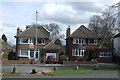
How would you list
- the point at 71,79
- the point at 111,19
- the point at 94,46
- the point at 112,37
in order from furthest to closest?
1. the point at 112,37
2. the point at 94,46
3. the point at 71,79
4. the point at 111,19

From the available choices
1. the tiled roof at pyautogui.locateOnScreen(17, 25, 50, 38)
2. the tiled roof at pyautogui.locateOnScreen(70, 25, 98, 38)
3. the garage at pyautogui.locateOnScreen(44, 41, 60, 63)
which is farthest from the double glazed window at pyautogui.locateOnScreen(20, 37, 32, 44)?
the tiled roof at pyautogui.locateOnScreen(70, 25, 98, 38)

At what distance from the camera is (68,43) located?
84.4 metres

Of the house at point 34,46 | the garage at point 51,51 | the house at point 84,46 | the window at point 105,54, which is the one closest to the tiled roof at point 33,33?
the house at point 34,46

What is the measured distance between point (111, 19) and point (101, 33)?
7267cm

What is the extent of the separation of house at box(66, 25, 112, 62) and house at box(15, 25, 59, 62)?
485 cm

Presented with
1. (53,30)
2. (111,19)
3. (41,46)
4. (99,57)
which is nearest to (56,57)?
(41,46)

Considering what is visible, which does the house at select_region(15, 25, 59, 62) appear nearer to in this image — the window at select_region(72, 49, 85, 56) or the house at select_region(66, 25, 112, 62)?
the house at select_region(66, 25, 112, 62)

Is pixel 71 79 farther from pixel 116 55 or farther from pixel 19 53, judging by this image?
pixel 116 55

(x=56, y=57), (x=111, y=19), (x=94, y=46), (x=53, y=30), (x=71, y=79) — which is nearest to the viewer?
(x=111, y=19)

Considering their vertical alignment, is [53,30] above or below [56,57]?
above

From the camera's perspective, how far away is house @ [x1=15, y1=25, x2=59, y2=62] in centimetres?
7888

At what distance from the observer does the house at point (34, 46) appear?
78.9 m

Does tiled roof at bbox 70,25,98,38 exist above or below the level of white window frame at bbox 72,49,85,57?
above

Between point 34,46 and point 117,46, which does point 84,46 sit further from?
point 34,46
